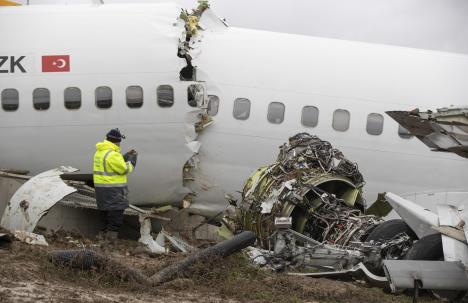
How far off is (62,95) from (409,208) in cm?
646

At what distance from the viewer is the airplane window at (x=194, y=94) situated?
1401cm

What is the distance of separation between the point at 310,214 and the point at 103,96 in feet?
14.1

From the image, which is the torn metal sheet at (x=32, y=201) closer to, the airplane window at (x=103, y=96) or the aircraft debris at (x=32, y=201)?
the aircraft debris at (x=32, y=201)

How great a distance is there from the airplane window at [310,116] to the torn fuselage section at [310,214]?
117 cm

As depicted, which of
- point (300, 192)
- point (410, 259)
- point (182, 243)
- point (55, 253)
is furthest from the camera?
point (182, 243)

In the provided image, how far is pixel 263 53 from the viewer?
14.6 metres

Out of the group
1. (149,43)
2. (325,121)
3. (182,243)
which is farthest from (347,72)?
(182,243)

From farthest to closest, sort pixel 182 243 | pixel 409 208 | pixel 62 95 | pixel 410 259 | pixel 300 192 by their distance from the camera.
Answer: pixel 62 95
pixel 182 243
pixel 300 192
pixel 409 208
pixel 410 259

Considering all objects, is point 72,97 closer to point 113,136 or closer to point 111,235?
point 113,136

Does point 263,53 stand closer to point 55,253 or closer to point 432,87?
point 432,87

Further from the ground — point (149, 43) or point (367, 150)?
point (149, 43)

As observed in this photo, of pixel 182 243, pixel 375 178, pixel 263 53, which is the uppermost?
pixel 263 53

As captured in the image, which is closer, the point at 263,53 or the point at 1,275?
the point at 1,275

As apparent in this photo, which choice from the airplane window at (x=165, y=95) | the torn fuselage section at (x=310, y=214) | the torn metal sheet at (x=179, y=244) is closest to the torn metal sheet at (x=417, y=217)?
the torn fuselage section at (x=310, y=214)
